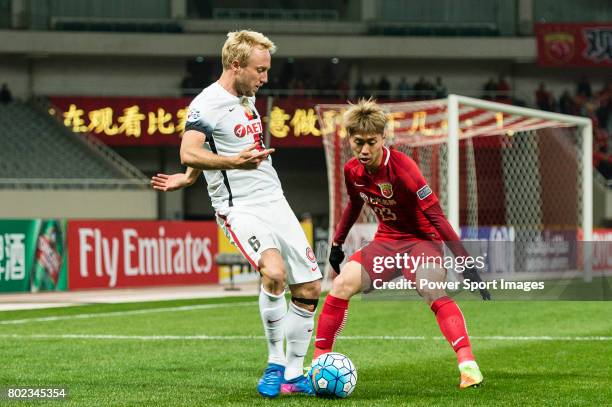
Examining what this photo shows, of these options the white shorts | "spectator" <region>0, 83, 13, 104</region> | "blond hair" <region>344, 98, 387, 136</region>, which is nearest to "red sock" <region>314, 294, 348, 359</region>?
the white shorts

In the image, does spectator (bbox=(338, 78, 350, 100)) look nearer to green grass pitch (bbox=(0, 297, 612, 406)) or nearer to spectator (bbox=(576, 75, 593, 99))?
spectator (bbox=(576, 75, 593, 99))

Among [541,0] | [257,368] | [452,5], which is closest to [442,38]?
[452,5]

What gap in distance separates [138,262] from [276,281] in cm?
1559

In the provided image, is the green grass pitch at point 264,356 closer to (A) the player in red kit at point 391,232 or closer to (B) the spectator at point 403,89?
(A) the player in red kit at point 391,232

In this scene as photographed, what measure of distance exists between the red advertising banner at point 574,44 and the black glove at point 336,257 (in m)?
32.7

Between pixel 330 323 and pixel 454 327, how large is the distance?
0.74 metres

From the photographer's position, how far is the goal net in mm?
21234

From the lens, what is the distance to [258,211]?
7.04 m

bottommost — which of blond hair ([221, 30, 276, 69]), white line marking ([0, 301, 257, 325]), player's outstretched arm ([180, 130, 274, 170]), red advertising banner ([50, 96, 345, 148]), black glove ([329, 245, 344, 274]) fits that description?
white line marking ([0, 301, 257, 325])

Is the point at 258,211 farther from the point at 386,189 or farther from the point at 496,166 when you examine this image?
the point at 496,166

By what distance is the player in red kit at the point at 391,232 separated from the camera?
22.9 ft

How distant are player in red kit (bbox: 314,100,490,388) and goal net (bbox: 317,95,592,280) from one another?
11.1m

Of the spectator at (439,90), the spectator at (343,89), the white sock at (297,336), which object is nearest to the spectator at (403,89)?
the spectator at (439,90)

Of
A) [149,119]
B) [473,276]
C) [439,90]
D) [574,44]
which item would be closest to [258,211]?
[473,276]
